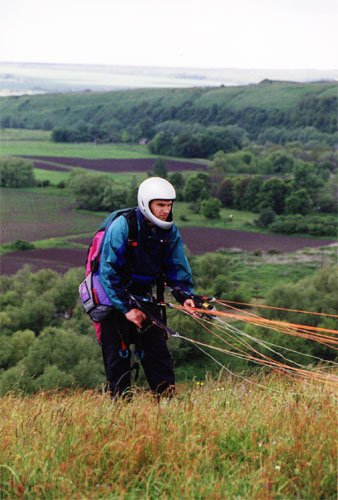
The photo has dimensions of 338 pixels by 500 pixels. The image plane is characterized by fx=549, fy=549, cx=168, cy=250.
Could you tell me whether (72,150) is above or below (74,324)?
above

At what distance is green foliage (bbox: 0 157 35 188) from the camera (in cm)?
12238

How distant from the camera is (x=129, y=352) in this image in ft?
15.9

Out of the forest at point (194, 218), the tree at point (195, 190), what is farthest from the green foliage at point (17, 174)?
the tree at point (195, 190)

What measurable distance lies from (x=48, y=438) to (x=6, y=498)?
1.51 ft

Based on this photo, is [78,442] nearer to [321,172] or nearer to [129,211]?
[129,211]

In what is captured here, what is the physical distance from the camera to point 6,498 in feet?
9.41

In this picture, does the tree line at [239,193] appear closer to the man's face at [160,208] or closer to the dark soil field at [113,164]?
the dark soil field at [113,164]

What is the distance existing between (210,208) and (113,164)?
45.9 metres

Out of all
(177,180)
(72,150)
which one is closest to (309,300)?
(177,180)

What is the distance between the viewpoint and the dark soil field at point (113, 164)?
141750 mm

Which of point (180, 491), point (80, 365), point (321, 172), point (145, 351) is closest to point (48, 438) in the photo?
point (180, 491)

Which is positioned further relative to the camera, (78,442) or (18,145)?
(18,145)

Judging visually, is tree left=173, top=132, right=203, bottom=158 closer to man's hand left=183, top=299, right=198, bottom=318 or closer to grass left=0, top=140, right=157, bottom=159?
grass left=0, top=140, right=157, bottom=159

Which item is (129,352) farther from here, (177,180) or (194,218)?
(177,180)
